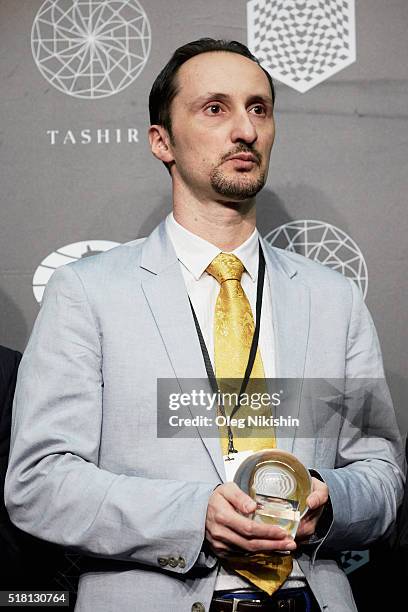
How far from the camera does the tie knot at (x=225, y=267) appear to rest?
7.34 feet

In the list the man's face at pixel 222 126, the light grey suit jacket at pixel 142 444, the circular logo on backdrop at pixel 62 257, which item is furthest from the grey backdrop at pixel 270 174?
the light grey suit jacket at pixel 142 444

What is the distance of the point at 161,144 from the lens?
98.0 inches

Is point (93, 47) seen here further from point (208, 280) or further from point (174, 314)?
point (174, 314)

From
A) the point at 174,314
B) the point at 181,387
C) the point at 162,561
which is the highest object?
the point at 174,314

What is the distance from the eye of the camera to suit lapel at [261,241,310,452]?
2127 millimetres

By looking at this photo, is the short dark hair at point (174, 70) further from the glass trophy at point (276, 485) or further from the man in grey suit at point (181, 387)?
the glass trophy at point (276, 485)

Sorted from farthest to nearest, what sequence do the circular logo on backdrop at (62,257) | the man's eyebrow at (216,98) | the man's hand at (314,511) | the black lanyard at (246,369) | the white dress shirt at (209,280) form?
1. the circular logo on backdrop at (62,257)
2. the man's eyebrow at (216,98)
3. the white dress shirt at (209,280)
4. the black lanyard at (246,369)
5. the man's hand at (314,511)

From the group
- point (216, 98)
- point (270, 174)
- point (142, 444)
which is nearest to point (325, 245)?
point (270, 174)

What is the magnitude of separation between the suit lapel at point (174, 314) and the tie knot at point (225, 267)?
90mm

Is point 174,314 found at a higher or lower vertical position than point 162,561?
higher

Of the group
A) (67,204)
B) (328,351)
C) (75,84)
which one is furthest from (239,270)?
(75,84)

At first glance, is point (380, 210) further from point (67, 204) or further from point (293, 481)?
point (293, 481)

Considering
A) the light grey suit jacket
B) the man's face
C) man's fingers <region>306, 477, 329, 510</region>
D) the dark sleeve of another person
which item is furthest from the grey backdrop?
man's fingers <region>306, 477, 329, 510</region>

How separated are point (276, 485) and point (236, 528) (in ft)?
0.38
